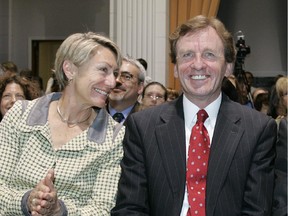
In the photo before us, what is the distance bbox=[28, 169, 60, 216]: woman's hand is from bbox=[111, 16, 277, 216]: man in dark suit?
249 mm

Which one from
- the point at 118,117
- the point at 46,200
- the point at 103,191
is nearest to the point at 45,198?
the point at 46,200

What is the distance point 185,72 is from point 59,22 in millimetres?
8597

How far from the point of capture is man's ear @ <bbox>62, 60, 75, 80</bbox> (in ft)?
9.11

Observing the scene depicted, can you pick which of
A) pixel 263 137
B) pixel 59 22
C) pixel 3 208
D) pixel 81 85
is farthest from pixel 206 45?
pixel 59 22

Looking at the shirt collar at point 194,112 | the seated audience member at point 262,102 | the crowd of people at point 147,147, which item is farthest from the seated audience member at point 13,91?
the seated audience member at point 262,102

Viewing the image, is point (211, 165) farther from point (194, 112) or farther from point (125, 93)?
point (125, 93)

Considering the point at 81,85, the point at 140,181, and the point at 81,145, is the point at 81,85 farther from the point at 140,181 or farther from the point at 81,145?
the point at 140,181

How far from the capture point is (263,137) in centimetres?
243

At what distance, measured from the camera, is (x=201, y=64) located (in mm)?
2463

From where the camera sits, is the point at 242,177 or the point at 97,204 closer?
the point at 242,177

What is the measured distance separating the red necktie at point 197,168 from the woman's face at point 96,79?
46 cm

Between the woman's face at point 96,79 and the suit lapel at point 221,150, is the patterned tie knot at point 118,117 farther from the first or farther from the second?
the suit lapel at point 221,150

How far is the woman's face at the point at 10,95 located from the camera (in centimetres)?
378

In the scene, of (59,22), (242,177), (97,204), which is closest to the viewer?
(242,177)
